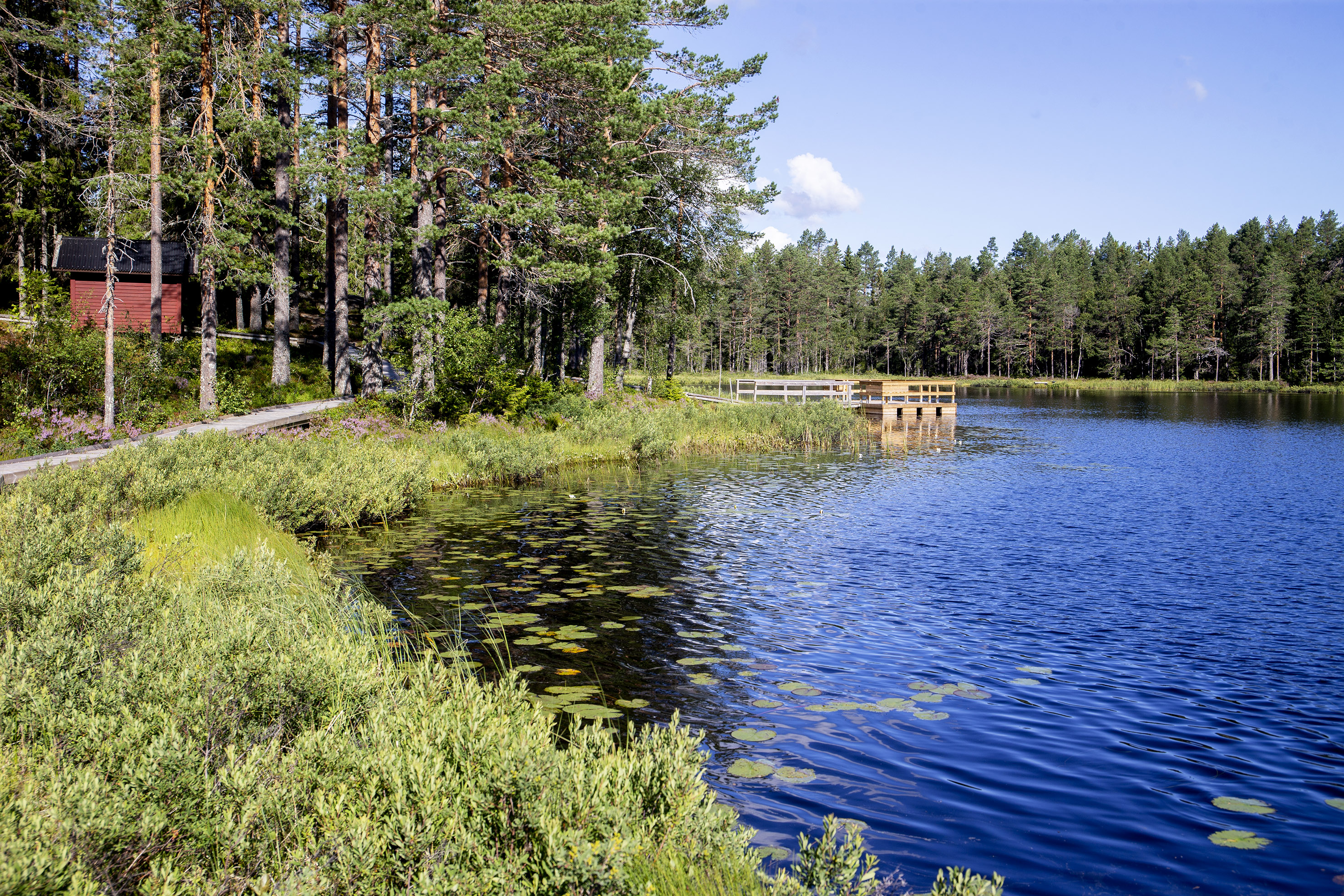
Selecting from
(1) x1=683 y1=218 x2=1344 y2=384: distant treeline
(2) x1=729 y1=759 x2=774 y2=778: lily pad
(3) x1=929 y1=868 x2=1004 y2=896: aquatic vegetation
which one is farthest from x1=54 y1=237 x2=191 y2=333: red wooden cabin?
(1) x1=683 y1=218 x2=1344 y2=384: distant treeline

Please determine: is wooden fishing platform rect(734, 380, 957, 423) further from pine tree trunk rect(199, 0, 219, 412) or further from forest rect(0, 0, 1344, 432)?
pine tree trunk rect(199, 0, 219, 412)

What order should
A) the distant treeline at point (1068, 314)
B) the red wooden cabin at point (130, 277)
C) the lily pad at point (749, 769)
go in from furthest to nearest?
the distant treeline at point (1068, 314)
the red wooden cabin at point (130, 277)
the lily pad at point (749, 769)

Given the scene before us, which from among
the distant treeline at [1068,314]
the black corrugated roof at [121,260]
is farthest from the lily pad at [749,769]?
the distant treeline at [1068,314]

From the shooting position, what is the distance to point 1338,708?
25.5ft

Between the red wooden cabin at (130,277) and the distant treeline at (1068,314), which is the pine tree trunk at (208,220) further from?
the distant treeline at (1068,314)

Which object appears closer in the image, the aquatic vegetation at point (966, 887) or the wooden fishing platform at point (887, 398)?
the aquatic vegetation at point (966, 887)

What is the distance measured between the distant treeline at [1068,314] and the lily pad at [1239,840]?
81.5 metres

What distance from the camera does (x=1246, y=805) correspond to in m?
5.93

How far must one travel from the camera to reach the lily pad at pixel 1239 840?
5355 mm

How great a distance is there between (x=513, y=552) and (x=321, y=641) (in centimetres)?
746

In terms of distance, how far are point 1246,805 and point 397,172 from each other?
35.1 meters

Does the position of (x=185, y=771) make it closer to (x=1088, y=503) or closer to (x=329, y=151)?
(x=1088, y=503)

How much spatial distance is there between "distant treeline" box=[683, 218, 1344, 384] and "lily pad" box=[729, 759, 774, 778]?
265ft

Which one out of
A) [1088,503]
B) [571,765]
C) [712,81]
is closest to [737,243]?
[712,81]
